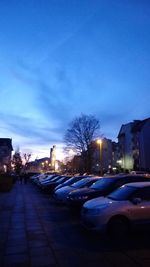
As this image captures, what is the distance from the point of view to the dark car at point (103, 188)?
16.2m

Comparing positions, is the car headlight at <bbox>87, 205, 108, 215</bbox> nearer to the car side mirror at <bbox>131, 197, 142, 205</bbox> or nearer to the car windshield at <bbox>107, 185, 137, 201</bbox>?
the car windshield at <bbox>107, 185, 137, 201</bbox>

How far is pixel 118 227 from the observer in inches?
458

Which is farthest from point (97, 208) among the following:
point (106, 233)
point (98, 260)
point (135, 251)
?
point (98, 260)

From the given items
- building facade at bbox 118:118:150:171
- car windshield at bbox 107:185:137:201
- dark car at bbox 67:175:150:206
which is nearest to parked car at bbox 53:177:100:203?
dark car at bbox 67:175:150:206

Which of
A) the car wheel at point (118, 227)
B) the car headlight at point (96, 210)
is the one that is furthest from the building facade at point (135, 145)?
the car wheel at point (118, 227)

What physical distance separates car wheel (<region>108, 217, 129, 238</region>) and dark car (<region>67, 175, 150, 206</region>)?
167 inches

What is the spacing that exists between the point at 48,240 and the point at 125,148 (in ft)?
315

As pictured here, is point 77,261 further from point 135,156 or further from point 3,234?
point 135,156

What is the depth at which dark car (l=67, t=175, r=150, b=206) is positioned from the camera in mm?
16212

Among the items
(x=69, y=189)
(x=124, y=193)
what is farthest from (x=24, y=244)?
(x=69, y=189)

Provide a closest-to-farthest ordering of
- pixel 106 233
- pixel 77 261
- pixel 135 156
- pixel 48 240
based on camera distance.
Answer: pixel 77 261
pixel 48 240
pixel 106 233
pixel 135 156

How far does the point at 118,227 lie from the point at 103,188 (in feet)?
15.4

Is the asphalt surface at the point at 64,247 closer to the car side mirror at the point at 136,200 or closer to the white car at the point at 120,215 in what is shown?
the white car at the point at 120,215

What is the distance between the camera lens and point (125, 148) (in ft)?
348
